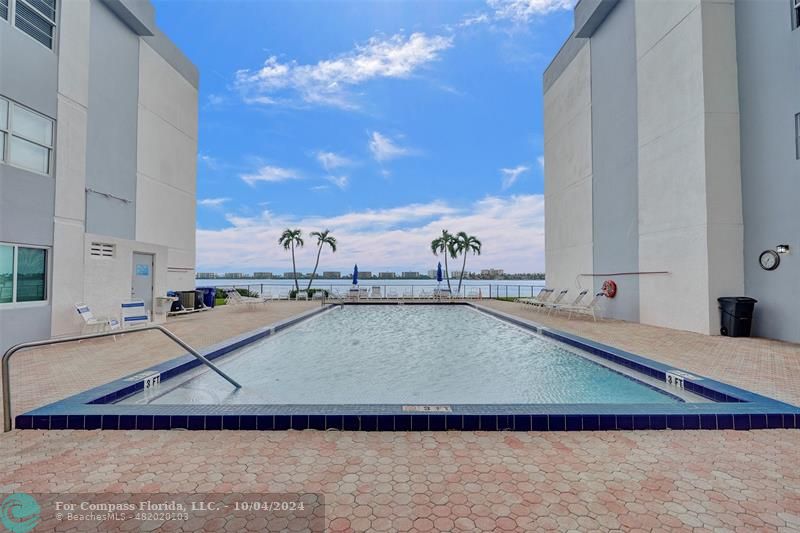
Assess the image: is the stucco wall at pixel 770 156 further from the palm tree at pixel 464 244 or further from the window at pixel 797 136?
the palm tree at pixel 464 244

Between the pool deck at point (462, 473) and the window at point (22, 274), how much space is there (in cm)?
373

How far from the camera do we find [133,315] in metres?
7.35

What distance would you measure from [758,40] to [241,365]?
406 inches

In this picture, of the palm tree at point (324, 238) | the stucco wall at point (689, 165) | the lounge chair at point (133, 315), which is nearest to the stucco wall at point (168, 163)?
the lounge chair at point (133, 315)

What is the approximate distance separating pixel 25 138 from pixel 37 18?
209 centimetres

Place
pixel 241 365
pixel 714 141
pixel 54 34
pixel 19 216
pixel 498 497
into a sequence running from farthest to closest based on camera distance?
pixel 714 141 < pixel 54 34 < pixel 19 216 < pixel 241 365 < pixel 498 497

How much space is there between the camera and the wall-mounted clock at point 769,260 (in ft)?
21.3

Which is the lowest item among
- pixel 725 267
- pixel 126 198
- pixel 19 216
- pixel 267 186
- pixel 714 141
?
pixel 725 267

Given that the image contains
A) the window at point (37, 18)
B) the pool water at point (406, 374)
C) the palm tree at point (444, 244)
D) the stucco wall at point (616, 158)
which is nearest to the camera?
the pool water at point (406, 374)

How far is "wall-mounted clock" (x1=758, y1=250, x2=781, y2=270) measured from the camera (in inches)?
255

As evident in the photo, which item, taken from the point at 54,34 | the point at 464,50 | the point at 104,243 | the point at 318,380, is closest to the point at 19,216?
the point at 104,243

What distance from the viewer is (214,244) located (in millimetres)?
18609

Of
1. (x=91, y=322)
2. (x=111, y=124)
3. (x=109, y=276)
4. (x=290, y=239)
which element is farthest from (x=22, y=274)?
(x=290, y=239)

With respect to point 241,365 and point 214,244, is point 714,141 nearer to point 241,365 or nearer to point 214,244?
point 241,365
